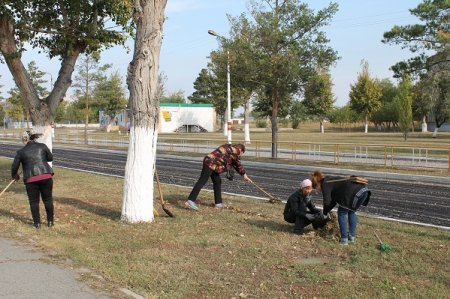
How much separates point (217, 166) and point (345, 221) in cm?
356

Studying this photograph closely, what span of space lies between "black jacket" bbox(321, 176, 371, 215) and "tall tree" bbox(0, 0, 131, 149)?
8378mm

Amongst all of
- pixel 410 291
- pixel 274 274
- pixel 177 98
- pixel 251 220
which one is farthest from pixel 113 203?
pixel 177 98

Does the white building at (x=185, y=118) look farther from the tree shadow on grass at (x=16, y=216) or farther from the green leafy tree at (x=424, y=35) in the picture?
the tree shadow on grass at (x=16, y=216)

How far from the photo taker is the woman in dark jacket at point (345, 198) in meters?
7.40

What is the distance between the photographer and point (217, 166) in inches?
409

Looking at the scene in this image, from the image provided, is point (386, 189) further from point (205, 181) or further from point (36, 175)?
point (36, 175)

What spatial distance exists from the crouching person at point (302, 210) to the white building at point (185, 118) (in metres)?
63.6

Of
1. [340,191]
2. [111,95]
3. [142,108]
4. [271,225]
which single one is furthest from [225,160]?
[111,95]

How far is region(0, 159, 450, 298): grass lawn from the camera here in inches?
215

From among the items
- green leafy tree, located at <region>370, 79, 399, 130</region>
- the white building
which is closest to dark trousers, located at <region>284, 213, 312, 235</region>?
the white building

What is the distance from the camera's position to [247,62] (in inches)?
1002

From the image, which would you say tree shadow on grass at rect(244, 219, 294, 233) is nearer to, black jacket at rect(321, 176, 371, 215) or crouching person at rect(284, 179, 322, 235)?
crouching person at rect(284, 179, 322, 235)

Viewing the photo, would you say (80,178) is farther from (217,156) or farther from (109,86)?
(109,86)

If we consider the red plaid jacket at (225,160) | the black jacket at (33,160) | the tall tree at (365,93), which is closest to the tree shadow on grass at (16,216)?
the black jacket at (33,160)
